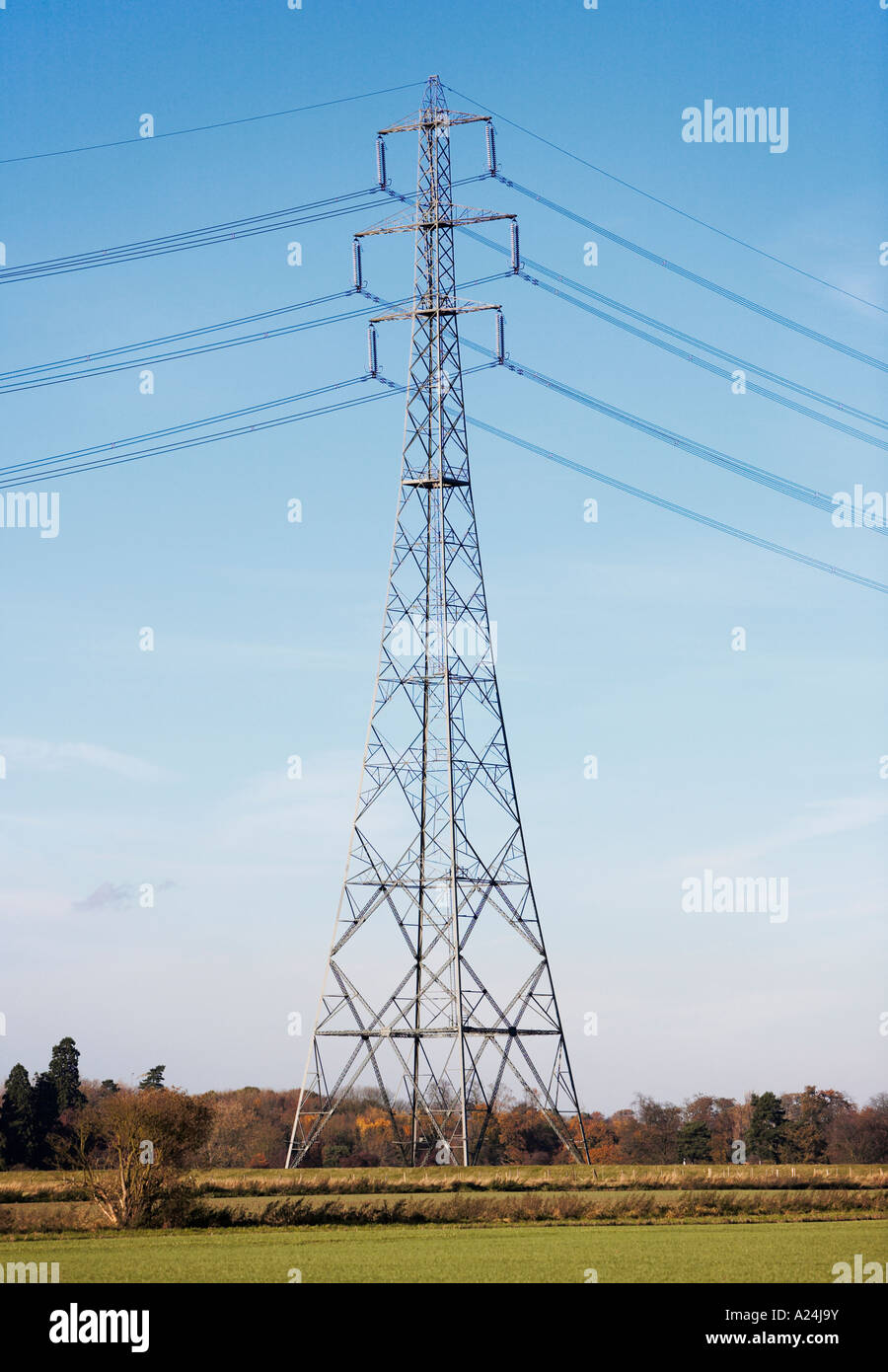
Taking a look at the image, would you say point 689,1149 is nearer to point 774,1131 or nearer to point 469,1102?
point 774,1131

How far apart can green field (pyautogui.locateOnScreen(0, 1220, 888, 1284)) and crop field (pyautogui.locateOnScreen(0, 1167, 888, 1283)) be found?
70mm

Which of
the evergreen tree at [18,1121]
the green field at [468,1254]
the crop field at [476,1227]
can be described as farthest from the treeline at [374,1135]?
the green field at [468,1254]

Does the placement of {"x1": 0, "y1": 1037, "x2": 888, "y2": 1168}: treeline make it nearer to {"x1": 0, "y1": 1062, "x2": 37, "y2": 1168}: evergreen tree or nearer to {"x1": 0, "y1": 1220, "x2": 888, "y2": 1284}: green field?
{"x1": 0, "y1": 1062, "x2": 37, "y2": 1168}: evergreen tree

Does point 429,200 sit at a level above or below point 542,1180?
above

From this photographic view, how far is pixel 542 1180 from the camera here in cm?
6181

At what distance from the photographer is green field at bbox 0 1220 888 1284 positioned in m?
35.1

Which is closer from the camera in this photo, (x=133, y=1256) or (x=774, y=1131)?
(x=133, y=1256)

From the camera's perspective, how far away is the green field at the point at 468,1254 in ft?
115

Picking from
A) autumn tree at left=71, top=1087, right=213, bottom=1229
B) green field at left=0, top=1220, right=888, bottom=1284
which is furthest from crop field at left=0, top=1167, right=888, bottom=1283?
autumn tree at left=71, top=1087, right=213, bottom=1229

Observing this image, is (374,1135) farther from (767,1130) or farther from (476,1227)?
(476,1227)

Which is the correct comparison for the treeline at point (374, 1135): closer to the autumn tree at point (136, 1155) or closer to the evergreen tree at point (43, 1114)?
the evergreen tree at point (43, 1114)

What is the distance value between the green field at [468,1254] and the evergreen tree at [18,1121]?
193 feet

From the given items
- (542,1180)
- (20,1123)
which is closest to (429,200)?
(542,1180)
